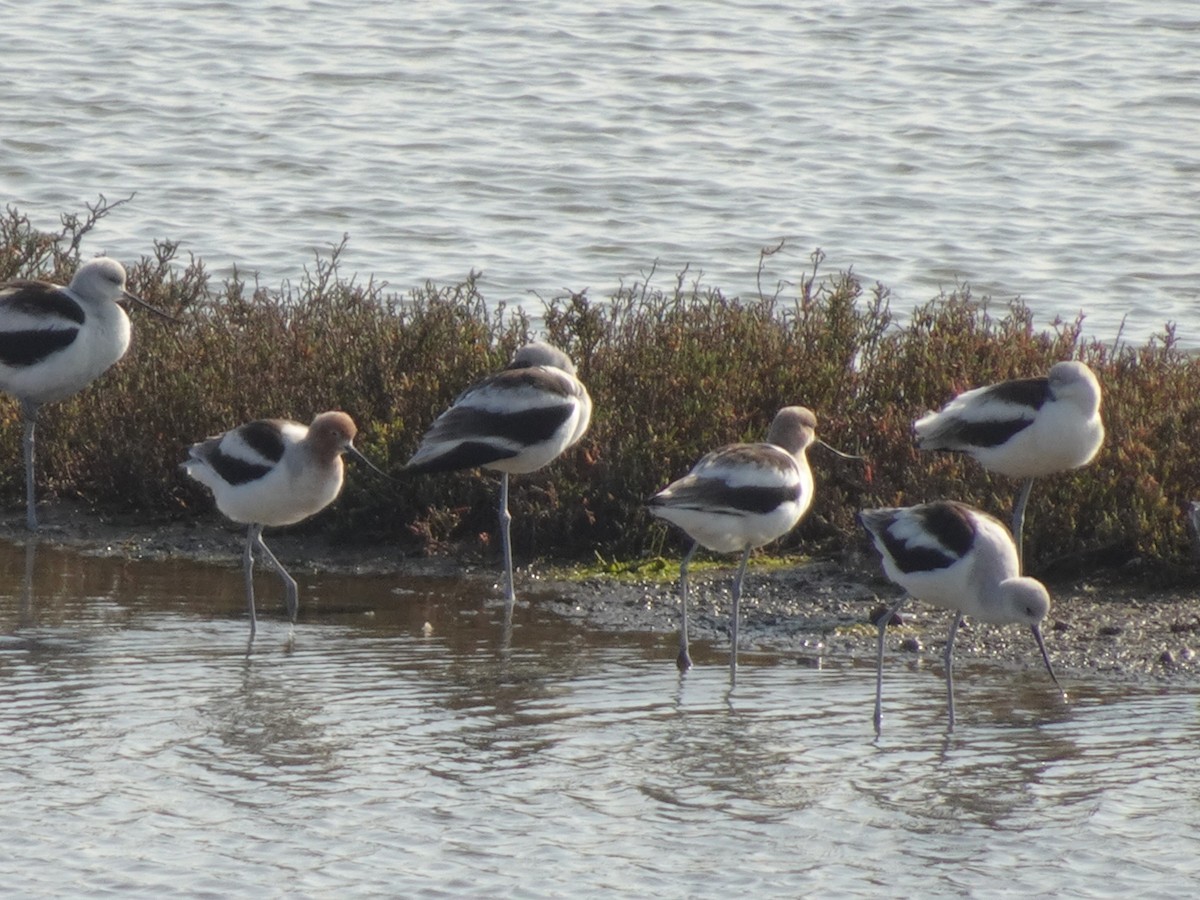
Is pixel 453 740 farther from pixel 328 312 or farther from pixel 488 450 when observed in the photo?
pixel 328 312

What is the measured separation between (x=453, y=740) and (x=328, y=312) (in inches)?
191

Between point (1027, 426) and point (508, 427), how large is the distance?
2265mm

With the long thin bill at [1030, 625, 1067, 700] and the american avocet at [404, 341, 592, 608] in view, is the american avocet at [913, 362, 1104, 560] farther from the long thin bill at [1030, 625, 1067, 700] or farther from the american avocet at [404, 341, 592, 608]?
the american avocet at [404, 341, 592, 608]

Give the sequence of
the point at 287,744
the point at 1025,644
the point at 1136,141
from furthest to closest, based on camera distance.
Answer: the point at 1136,141, the point at 1025,644, the point at 287,744

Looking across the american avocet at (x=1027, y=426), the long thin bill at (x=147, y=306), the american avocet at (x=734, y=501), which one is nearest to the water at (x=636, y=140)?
the long thin bill at (x=147, y=306)

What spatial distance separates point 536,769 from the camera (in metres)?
6.25

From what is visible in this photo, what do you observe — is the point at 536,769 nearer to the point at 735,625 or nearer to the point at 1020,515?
the point at 735,625

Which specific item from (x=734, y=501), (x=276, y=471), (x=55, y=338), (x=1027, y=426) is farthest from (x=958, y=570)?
(x=55, y=338)

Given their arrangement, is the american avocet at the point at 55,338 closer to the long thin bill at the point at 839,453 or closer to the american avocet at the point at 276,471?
the american avocet at the point at 276,471

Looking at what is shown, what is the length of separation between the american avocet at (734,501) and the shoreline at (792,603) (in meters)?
0.48

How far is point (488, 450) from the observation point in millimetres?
8414

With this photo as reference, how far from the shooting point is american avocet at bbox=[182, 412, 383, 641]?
820 centimetres

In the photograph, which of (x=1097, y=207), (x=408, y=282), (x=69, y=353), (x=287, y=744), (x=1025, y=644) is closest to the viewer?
(x=287, y=744)

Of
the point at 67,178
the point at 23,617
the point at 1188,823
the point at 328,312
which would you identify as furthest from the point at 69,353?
the point at 67,178
